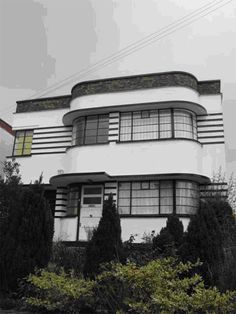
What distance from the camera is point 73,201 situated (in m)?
18.8

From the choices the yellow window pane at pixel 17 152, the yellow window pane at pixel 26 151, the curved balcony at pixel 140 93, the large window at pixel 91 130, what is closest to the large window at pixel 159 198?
the large window at pixel 91 130

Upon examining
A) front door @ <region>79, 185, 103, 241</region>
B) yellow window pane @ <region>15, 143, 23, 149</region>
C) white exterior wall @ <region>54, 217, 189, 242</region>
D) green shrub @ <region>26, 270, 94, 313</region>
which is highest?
yellow window pane @ <region>15, 143, 23, 149</region>

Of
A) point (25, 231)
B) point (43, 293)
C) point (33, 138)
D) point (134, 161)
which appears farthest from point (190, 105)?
point (43, 293)

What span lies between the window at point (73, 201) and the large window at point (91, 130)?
249cm

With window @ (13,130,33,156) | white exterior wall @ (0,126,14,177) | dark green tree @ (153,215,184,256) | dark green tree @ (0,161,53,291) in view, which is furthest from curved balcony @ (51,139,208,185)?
white exterior wall @ (0,126,14,177)

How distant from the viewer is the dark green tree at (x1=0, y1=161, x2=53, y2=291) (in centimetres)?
916

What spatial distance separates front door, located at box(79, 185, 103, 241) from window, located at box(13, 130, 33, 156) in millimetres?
5145

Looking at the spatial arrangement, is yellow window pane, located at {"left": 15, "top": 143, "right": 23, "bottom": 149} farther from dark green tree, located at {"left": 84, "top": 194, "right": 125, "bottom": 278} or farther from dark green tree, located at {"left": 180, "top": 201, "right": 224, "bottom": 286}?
dark green tree, located at {"left": 180, "top": 201, "right": 224, "bottom": 286}

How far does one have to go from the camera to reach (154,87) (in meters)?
18.8

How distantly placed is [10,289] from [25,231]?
145 cm

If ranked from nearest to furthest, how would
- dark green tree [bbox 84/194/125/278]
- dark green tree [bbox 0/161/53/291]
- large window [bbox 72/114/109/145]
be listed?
dark green tree [bbox 84/194/125/278] → dark green tree [bbox 0/161/53/291] → large window [bbox 72/114/109/145]

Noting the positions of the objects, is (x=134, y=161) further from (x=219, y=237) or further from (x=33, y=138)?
(x=219, y=237)

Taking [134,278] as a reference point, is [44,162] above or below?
above

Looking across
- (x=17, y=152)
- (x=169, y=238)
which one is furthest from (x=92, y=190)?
(x=169, y=238)
